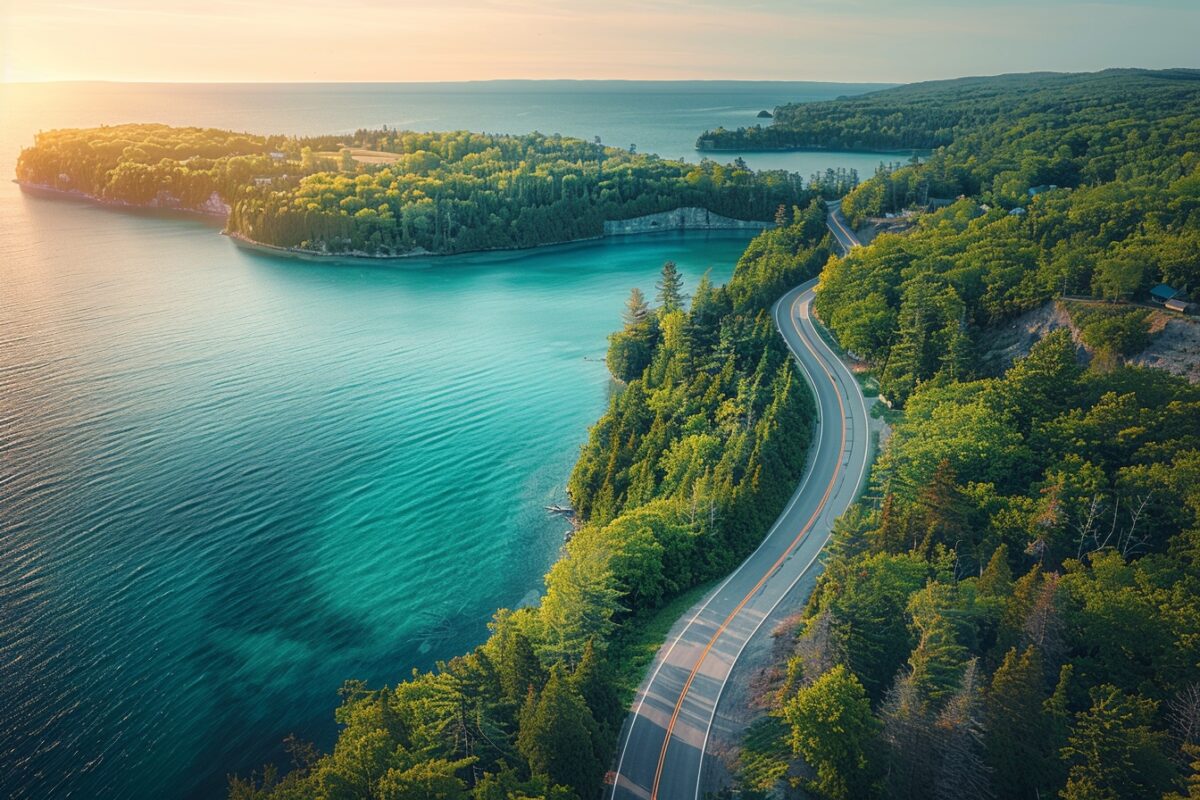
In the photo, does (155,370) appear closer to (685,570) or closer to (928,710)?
(685,570)

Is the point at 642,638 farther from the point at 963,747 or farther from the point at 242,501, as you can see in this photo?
the point at 242,501

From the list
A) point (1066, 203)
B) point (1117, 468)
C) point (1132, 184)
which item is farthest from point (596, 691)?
point (1132, 184)

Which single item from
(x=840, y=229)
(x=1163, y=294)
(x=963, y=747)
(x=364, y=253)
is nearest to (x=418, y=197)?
(x=364, y=253)

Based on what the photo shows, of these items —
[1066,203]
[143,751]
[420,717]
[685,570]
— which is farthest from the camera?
[1066,203]

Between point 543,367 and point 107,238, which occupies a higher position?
point 107,238

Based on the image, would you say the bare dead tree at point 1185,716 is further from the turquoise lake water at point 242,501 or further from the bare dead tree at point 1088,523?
the turquoise lake water at point 242,501

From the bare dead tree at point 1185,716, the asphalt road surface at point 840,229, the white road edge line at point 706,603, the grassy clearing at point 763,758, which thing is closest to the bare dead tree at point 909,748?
the grassy clearing at point 763,758
